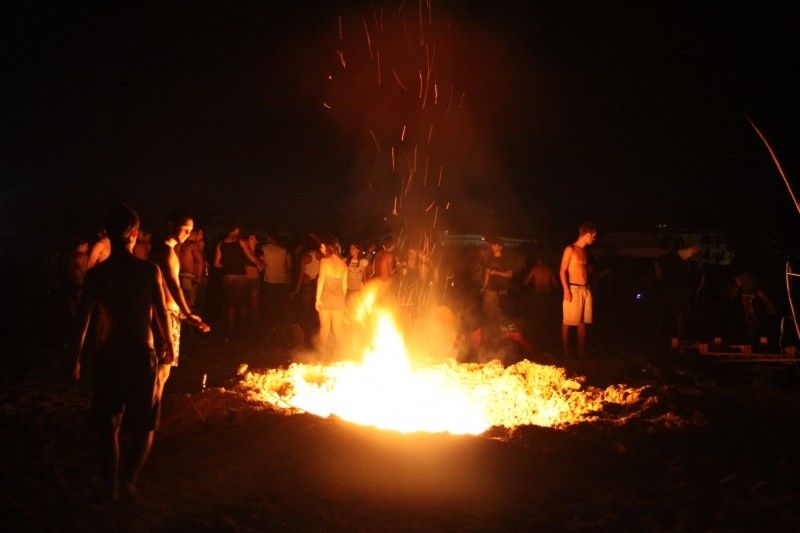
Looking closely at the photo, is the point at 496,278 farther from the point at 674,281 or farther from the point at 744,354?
the point at 744,354

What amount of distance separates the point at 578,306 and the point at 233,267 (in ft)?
19.6

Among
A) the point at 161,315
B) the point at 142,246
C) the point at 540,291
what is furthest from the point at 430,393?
the point at 142,246

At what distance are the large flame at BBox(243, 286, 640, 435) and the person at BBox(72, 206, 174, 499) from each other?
7.43 ft

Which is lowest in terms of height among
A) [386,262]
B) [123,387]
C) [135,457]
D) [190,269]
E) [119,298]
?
[135,457]

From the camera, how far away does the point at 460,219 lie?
3222 cm

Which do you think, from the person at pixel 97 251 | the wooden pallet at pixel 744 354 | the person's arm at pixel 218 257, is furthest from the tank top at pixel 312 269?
the wooden pallet at pixel 744 354

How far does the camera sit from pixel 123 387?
4.17 meters

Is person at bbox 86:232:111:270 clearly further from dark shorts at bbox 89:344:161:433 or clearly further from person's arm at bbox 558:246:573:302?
person's arm at bbox 558:246:573:302

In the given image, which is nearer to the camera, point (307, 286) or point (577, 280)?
point (577, 280)

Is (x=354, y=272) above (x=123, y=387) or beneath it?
above

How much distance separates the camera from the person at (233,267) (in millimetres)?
11453

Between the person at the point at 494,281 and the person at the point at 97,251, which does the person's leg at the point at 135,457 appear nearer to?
the person at the point at 97,251

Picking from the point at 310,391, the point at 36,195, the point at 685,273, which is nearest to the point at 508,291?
the point at 685,273

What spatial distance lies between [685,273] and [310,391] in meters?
6.82
